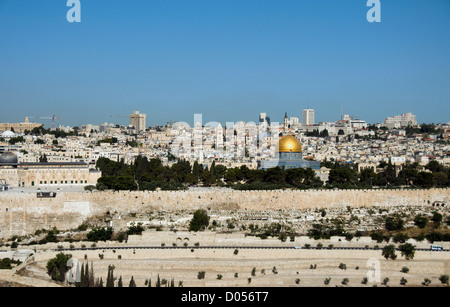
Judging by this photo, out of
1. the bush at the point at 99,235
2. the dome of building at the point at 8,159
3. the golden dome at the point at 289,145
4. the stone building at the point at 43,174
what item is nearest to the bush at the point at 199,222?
the bush at the point at 99,235

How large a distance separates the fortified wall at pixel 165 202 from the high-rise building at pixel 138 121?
66.6 metres

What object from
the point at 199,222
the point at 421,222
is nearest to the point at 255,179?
the point at 199,222

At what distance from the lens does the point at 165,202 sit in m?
23.9

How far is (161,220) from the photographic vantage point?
21.7 m

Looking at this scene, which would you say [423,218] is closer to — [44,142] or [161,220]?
[161,220]

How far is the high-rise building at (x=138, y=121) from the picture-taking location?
9189 centimetres

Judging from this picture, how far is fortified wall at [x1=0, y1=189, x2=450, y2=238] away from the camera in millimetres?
22336

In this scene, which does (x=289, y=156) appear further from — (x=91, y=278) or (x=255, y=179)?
(x=91, y=278)

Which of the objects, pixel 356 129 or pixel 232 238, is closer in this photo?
pixel 232 238

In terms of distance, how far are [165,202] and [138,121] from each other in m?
70.2

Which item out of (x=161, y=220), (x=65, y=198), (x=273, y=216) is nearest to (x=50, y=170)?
(x=65, y=198)

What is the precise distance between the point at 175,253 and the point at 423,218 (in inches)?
352

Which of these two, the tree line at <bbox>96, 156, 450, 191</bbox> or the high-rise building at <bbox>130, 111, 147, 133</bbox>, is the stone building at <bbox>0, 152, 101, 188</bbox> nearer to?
the tree line at <bbox>96, 156, 450, 191</bbox>

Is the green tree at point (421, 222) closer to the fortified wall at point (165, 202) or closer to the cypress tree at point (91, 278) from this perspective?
the fortified wall at point (165, 202)
